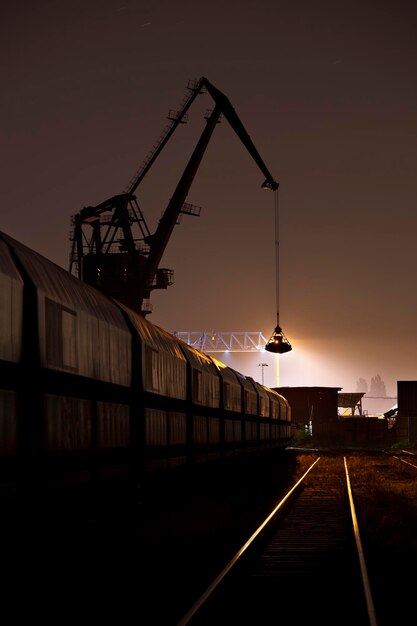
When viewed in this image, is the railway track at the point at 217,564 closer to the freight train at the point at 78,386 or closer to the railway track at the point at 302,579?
the railway track at the point at 302,579

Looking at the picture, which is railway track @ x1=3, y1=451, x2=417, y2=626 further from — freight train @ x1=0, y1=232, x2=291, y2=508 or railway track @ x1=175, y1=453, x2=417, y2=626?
freight train @ x1=0, y1=232, x2=291, y2=508

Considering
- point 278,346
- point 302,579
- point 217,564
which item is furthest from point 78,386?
point 278,346

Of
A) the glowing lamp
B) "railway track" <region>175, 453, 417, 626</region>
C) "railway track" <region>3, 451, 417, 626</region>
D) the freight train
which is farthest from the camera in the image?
the glowing lamp

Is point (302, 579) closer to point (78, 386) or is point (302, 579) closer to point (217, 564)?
point (217, 564)

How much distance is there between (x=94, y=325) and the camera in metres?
12.5

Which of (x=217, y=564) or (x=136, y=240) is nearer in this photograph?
(x=217, y=564)

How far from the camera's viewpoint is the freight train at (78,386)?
9.55 m

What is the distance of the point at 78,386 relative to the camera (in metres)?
11.6

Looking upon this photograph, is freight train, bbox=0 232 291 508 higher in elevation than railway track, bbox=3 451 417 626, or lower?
higher

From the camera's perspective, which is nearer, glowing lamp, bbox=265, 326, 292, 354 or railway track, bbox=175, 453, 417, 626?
railway track, bbox=175, 453, 417, 626

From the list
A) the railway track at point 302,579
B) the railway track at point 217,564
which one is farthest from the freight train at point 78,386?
the railway track at point 302,579

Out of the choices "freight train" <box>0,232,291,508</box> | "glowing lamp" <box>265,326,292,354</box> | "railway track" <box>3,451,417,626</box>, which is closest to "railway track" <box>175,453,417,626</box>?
"railway track" <box>3,451,417,626</box>

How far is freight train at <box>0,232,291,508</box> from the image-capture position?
31.3 ft

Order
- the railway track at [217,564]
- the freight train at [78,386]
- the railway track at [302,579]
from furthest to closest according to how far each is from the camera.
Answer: the freight train at [78,386] → the railway track at [217,564] → the railway track at [302,579]
